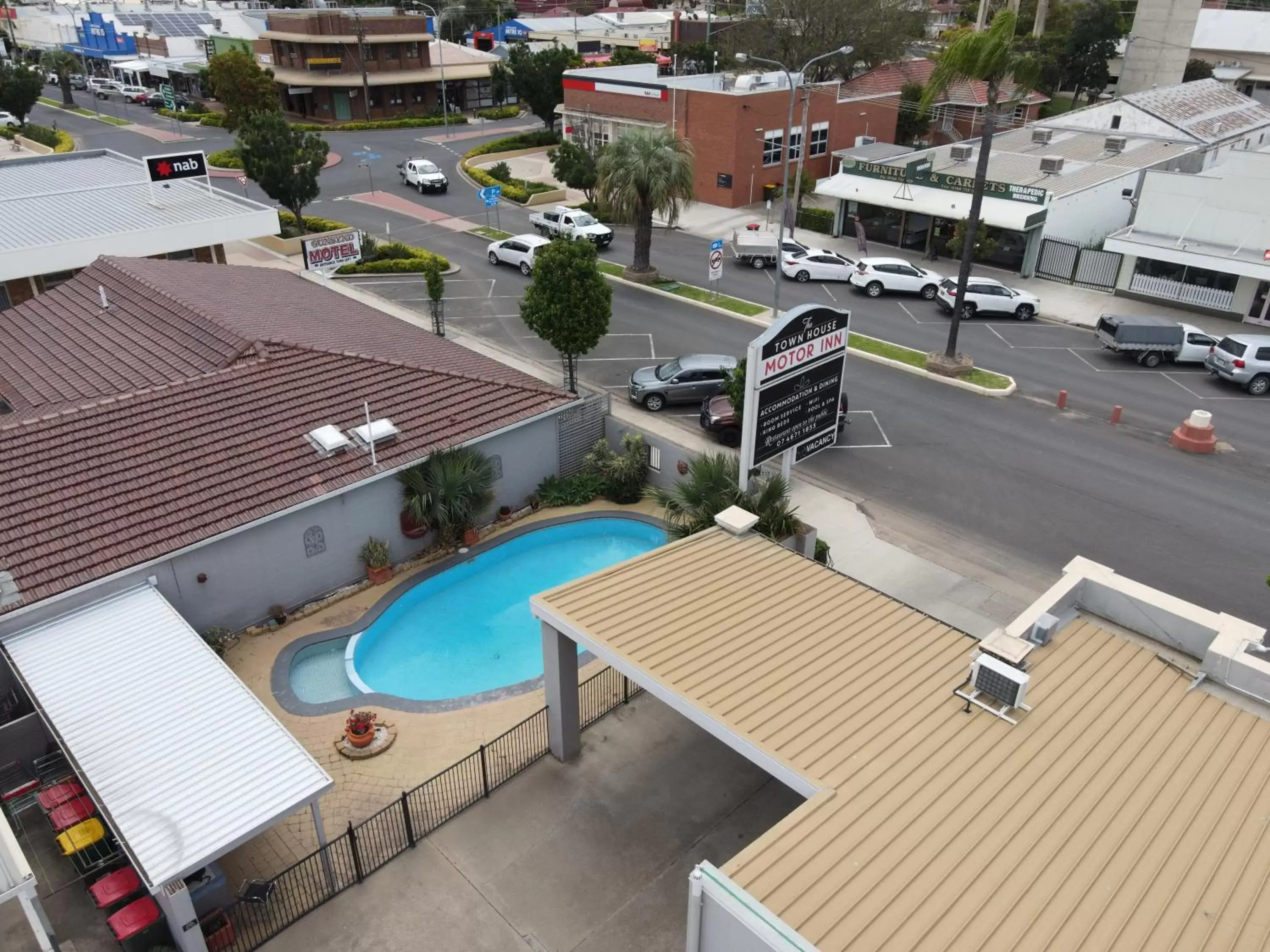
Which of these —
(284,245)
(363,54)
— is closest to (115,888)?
(284,245)

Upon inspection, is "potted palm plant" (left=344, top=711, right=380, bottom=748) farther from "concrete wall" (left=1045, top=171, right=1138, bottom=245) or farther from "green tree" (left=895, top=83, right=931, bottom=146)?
"green tree" (left=895, top=83, right=931, bottom=146)

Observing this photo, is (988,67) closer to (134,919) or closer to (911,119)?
(134,919)

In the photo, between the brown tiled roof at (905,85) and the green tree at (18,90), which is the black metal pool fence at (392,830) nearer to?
the brown tiled roof at (905,85)

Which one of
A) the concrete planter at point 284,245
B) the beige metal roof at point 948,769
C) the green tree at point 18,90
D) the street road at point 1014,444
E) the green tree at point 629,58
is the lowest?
the street road at point 1014,444

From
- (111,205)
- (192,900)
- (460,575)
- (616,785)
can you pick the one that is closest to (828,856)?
(616,785)

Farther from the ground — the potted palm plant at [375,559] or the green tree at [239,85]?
the green tree at [239,85]

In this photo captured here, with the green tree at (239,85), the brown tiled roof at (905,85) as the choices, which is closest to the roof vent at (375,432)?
the brown tiled roof at (905,85)

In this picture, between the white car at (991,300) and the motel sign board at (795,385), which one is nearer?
the motel sign board at (795,385)
